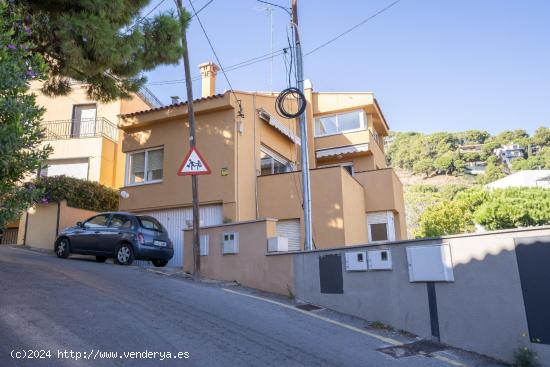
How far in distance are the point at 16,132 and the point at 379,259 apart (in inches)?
227

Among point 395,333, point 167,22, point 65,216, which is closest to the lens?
point 395,333

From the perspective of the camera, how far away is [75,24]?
774 cm

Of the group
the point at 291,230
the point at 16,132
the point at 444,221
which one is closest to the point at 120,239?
the point at 291,230

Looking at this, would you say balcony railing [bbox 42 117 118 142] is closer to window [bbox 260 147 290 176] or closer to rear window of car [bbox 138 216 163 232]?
window [bbox 260 147 290 176]

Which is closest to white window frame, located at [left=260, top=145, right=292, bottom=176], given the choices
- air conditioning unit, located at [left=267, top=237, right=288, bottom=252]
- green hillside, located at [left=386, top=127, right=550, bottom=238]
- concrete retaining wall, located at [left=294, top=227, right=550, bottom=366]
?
air conditioning unit, located at [left=267, top=237, right=288, bottom=252]

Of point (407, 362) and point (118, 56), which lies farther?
point (118, 56)

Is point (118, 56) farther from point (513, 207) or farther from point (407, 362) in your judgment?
point (513, 207)

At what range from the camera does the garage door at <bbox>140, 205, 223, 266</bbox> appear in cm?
1442

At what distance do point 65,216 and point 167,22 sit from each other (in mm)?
10022

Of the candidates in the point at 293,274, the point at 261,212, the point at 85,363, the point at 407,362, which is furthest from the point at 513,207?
the point at 85,363

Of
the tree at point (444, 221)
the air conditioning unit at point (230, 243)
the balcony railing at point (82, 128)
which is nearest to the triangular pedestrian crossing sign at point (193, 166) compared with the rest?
the air conditioning unit at point (230, 243)

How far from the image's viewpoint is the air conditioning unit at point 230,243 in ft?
35.0

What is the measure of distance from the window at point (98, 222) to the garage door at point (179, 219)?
2424mm

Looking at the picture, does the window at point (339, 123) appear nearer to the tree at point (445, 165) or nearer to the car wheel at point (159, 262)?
the car wheel at point (159, 262)
